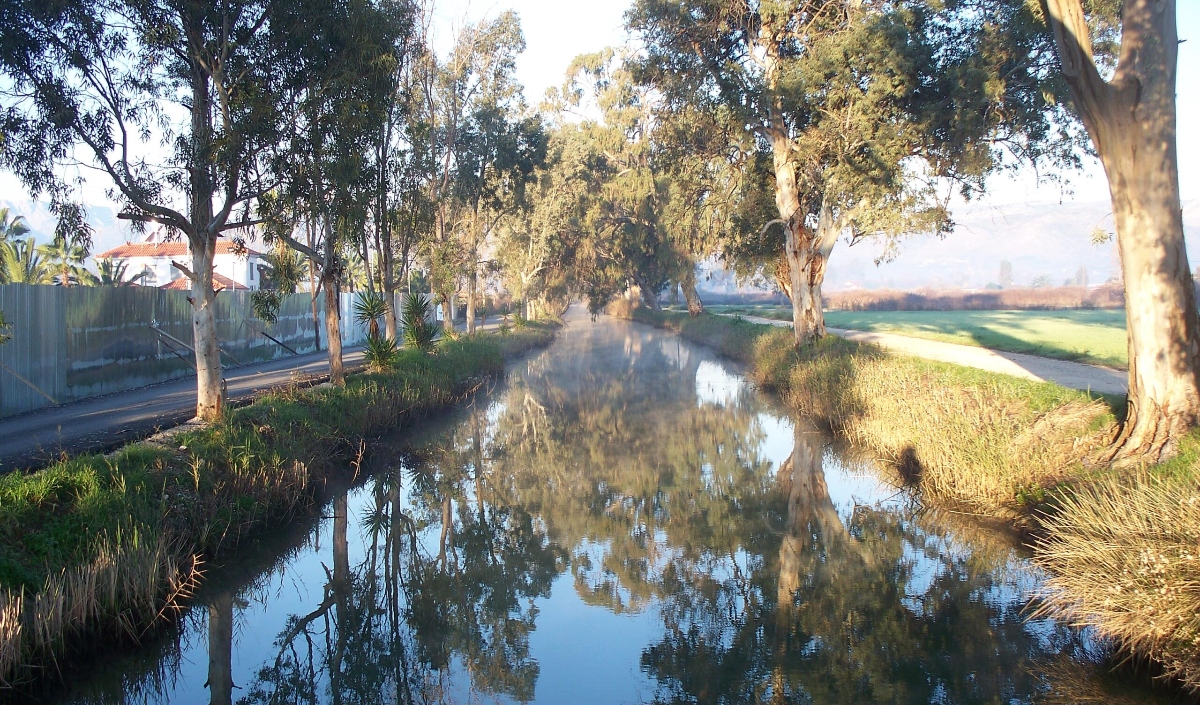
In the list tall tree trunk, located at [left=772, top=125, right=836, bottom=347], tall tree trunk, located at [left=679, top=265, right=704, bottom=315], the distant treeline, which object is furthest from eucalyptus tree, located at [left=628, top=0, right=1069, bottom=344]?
the distant treeline

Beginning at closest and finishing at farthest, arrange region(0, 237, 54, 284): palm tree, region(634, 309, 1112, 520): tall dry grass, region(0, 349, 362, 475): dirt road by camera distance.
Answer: region(634, 309, 1112, 520): tall dry grass < region(0, 349, 362, 475): dirt road < region(0, 237, 54, 284): palm tree

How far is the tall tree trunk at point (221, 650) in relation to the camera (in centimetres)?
641

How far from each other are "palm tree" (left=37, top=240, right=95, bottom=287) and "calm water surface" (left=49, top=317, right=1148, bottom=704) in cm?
4544

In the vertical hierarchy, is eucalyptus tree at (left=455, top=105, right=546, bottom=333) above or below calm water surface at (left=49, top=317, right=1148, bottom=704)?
above

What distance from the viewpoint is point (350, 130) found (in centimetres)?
1309

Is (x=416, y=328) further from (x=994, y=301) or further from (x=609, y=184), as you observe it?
(x=994, y=301)

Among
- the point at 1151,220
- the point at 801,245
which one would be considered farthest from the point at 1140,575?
the point at 801,245

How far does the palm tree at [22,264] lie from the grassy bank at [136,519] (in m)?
35.6

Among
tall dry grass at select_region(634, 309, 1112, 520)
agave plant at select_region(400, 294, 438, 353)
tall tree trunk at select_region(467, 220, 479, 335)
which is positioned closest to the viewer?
tall dry grass at select_region(634, 309, 1112, 520)

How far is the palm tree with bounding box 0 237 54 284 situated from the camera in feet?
142

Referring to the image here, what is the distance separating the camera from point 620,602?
8.14 m

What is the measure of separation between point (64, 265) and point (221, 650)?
51.6m

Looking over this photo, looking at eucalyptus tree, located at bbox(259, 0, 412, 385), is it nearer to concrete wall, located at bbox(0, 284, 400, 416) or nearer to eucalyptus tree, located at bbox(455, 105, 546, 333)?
concrete wall, located at bbox(0, 284, 400, 416)

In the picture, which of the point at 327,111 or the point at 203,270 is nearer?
the point at 203,270
